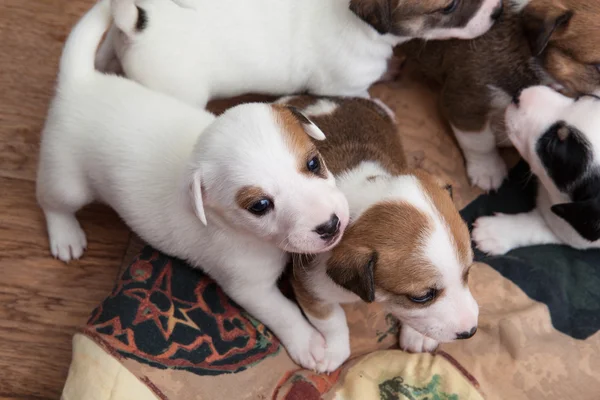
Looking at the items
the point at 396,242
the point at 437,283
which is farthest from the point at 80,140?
the point at 437,283

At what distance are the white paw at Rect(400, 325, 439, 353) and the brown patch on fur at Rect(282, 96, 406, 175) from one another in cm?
61

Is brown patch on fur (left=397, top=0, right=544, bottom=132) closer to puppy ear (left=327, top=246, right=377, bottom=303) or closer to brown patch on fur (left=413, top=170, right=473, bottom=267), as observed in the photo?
brown patch on fur (left=413, top=170, right=473, bottom=267)

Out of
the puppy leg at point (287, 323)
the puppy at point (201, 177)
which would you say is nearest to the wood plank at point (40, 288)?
the puppy at point (201, 177)

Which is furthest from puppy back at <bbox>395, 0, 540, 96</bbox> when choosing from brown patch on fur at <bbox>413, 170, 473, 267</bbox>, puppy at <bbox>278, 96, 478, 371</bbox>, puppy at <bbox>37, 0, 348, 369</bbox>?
puppy at <bbox>37, 0, 348, 369</bbox>

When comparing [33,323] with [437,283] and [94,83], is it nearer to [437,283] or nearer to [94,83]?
[94,83]

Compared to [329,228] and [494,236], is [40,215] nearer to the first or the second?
[329,228]

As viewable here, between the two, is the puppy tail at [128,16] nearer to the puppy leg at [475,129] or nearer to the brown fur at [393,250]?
the brown fur at [393,250]

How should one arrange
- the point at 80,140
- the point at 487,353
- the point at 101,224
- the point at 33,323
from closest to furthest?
the point at 80,140
the point at 487,353
the point at 33,323
the point at 101,224

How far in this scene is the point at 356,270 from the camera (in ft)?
5.81

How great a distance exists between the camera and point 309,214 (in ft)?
5.57

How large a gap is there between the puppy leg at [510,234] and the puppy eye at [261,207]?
120cm

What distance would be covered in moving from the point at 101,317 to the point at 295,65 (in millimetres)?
1242

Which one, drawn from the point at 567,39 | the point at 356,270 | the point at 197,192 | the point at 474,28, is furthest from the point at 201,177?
the point at 567,39

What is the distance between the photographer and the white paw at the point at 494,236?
260cm
